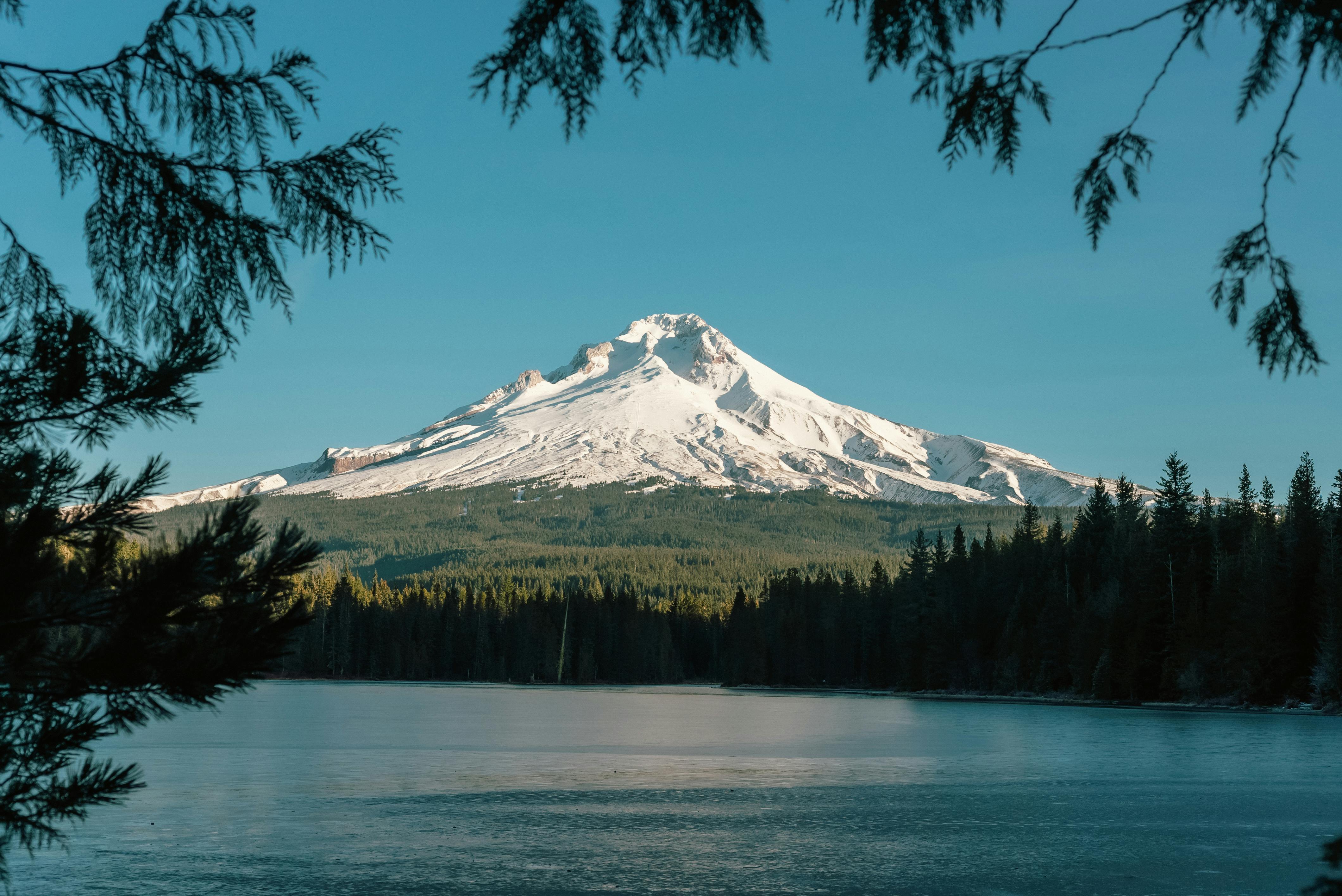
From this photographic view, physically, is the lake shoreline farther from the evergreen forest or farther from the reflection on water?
the reflection on water

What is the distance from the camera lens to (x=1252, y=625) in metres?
66.6

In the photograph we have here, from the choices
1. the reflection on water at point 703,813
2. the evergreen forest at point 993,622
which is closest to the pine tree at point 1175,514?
the evergreen forest at point 993,622

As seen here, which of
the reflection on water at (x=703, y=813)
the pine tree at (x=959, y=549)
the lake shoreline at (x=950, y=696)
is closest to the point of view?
the reflection on water at (x=703, y=813)

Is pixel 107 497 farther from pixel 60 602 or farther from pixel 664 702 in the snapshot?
pixel 664 702

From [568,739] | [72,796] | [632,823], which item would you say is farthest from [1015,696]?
[72,796]

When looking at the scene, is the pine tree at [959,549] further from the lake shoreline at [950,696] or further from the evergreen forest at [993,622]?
the lake shoreline at [950,696]

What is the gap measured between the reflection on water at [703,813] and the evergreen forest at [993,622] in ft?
14.8

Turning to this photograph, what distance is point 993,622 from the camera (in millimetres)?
97125

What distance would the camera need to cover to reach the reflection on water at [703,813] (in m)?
16.0

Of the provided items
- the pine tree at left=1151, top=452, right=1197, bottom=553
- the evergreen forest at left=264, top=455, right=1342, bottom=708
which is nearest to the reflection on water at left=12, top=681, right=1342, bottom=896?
the evergreen forest at left=264, top=455, right=1342, bottom=708

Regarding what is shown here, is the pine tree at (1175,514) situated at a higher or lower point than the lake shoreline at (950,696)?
higher

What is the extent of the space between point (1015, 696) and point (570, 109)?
87.7 metres

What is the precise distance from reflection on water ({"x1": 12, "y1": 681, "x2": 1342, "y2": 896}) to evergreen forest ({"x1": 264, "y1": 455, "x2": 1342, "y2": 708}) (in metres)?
4.52

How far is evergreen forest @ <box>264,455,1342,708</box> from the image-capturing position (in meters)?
67.9
